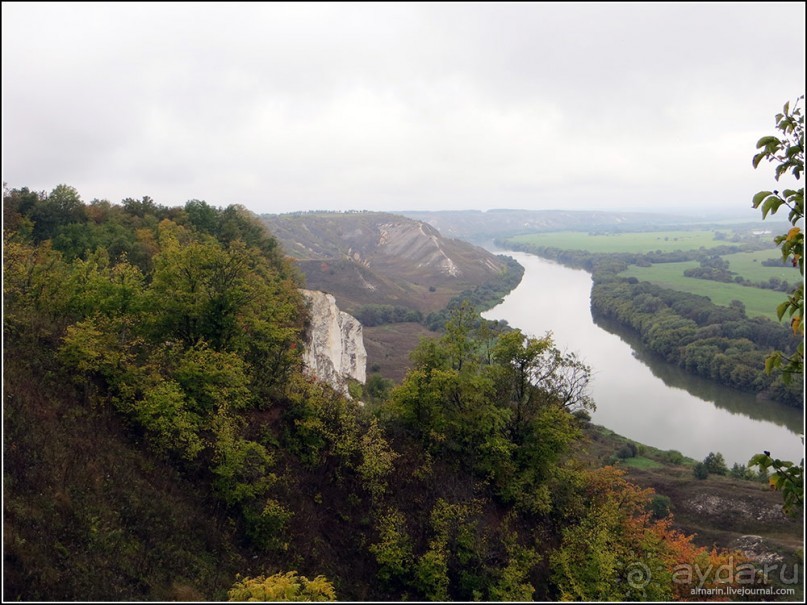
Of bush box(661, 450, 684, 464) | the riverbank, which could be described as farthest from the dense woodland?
bush box(661, 450, 684, 464)

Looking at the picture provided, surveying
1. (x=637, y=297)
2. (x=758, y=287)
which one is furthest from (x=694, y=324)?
(x=758, y=287)

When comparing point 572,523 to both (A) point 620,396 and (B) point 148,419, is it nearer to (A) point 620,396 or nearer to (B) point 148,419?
(B) point 148,419

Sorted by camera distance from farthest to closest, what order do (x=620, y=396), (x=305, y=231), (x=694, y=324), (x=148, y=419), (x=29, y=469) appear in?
(x=305, y=231) → (x=694, y=324) → (x=620, y=396) → (x=148, y=419) → (x=29, y=469)

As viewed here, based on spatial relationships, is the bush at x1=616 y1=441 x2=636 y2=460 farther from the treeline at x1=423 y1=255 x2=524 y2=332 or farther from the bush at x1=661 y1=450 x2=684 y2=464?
the treeline at x1=423 y1=255 x2=524 y2=332

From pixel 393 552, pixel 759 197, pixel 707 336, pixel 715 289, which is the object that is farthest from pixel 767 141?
pixel 715 289

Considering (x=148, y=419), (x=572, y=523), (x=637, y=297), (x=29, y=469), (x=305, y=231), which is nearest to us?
(x=29, y=469)

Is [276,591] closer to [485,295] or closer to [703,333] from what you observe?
[703,333]

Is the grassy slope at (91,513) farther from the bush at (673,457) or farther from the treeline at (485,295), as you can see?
the treeline at (485,295)
